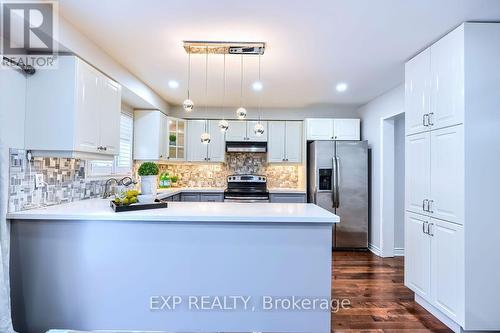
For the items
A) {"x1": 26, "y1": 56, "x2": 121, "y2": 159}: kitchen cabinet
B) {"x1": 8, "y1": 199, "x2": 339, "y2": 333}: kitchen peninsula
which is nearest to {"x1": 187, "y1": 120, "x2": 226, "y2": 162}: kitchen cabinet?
{"x1": 26, "y1": 56, "x2": 121, "y2": 159}: kitchen cabinet

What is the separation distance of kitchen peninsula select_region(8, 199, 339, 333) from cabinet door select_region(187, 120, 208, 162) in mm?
3135

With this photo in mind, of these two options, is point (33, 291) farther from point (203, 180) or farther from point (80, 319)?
point (203, 180)

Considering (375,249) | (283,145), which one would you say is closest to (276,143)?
(283,145)

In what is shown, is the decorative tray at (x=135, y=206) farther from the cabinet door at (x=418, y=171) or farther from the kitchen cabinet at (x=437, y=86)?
the kitchen cabinet at (x=437, y=86)

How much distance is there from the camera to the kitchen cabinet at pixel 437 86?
224 centimetres

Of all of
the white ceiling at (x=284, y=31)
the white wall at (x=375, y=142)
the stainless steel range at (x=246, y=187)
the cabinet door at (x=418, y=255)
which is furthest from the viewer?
the stainless steel range at (x=246, y=187)

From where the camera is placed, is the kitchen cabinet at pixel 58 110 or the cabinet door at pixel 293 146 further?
the cabinet door at pixel 293 146

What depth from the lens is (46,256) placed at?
6.81ft

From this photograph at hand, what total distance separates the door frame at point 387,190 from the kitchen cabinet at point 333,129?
27.2 inches

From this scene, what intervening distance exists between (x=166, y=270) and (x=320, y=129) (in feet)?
12.3

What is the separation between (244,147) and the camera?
16.9 feet

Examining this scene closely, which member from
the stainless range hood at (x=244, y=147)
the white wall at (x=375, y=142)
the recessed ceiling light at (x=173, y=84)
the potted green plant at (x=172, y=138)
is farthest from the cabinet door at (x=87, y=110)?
the white wall at (x=375, y=142)

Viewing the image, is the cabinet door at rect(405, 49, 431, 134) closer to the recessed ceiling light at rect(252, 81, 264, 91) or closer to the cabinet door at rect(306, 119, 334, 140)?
the recessed ceiling light at rect(252, 81, 264, 91)

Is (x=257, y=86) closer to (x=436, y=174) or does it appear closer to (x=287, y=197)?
(x=287, y=197)
